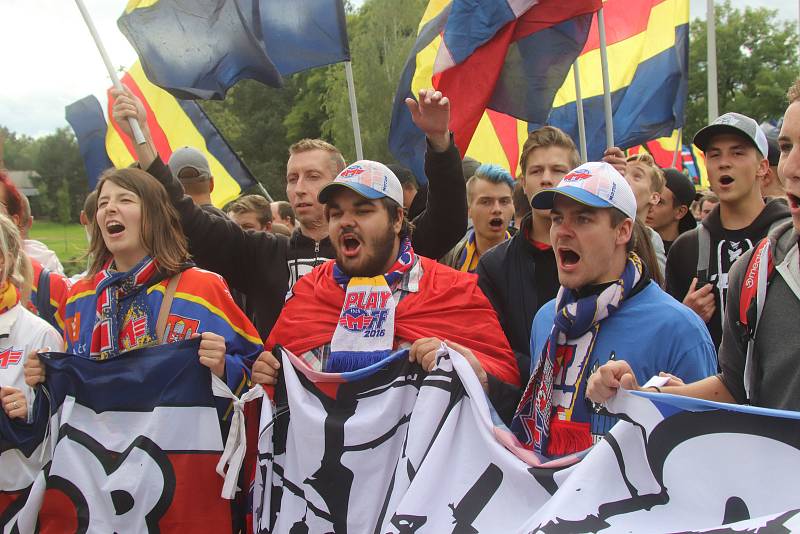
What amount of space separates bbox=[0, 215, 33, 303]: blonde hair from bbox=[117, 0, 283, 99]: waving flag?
4.60 feet

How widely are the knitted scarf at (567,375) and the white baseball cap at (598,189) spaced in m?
0.24

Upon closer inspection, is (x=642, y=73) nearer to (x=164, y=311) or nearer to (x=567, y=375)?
(x=567, y=375)

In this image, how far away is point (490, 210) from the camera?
4.93m

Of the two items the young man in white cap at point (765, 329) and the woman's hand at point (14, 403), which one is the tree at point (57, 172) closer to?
the woman's hand at point (14, 403)

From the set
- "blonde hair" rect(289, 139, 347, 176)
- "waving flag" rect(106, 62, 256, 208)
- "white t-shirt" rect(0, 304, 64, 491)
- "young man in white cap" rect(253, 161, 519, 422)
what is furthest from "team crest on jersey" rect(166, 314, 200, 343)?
"waving flag" rect(106, 62, 256, 208)

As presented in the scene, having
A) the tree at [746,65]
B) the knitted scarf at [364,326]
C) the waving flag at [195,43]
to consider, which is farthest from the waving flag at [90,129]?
the tree at [746,65]

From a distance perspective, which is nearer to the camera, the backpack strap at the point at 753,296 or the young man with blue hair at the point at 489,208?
the backpack strap at the point at 753,296

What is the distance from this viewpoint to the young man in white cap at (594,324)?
2.82m

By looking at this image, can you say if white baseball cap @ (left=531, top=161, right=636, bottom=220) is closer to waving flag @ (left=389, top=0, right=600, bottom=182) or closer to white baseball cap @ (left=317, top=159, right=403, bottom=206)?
white baseball cap @ (left=317, top=159, right=403, bottom=206)

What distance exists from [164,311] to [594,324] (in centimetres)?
186

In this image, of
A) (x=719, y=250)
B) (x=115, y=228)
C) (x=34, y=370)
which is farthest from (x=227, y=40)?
(x=719, y=250)

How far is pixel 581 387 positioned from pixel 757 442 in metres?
0.75

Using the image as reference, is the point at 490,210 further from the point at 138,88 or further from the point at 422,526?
the point at 138,88

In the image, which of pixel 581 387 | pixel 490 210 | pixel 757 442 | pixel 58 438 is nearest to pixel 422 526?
pixel 581 387
